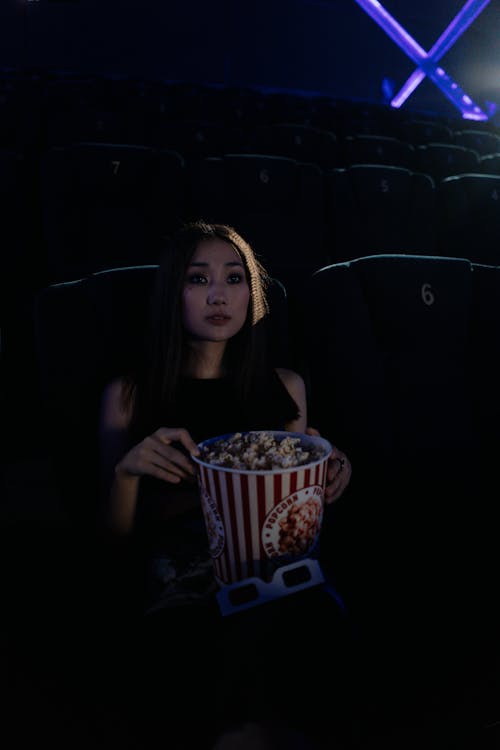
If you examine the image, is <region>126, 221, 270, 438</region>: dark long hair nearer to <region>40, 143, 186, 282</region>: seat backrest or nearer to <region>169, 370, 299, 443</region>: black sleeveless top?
<region>169, 370, 299, 443</region>: black sleeveless top

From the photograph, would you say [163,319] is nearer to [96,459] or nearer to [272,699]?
[96,459]

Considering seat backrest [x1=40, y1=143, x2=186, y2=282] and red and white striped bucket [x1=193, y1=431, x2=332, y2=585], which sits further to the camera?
seat backrest [x1=40, y1=143, x2=186, y2=282]

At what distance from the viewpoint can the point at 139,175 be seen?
5.26 ft

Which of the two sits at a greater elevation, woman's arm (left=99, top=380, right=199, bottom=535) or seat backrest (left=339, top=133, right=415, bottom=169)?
seat backrest (left=339, top=133, right=415, bottom=169)

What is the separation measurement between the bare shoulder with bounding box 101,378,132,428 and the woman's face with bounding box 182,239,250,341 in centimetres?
16

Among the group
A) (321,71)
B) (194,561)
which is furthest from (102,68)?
(194,561)

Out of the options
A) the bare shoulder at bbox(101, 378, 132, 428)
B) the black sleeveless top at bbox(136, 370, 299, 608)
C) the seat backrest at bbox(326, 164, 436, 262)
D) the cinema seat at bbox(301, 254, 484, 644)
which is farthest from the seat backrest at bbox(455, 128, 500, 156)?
the bare shoulder at bbox(101, 378, 132, 428)

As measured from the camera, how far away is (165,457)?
60 centimetres

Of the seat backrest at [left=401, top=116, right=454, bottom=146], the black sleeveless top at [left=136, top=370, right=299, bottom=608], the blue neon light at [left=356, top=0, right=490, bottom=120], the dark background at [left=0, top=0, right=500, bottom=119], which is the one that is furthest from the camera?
the blue neon light at [left=356, top=0, right=490, bottom=120]

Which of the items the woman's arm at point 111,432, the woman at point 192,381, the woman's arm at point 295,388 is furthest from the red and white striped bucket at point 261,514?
the woman's arm at point 295,388

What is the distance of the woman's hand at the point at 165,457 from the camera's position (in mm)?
587

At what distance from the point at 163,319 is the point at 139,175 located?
92cm

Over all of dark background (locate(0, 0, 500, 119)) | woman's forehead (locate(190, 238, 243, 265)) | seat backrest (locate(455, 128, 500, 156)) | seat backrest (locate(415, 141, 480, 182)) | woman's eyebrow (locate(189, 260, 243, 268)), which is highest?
dark background (locate(0, 0, 500, 119))

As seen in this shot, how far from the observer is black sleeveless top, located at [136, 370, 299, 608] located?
632 mm
